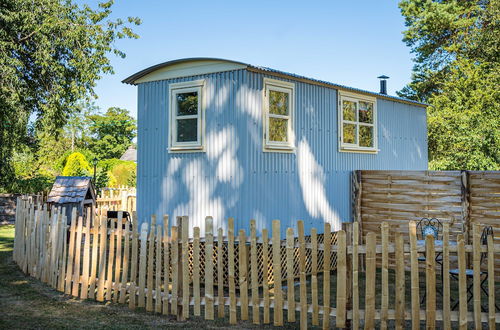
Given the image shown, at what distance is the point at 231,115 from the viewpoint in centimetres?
968

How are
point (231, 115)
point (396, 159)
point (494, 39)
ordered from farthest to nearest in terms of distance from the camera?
point (494, 39) < point (396, 159) < point (231, 115)

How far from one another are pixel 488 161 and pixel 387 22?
63.1 ft

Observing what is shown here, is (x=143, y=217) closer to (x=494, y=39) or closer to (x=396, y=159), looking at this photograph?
(x=396, y=159)

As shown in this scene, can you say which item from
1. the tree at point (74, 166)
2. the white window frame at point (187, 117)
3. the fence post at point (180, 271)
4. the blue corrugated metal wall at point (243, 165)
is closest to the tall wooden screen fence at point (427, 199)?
the blue corrugated metal wall at point (243, 165)

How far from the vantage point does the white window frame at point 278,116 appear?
985cm

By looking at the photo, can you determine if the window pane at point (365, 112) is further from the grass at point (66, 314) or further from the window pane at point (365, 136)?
the grass at point (66, 314)

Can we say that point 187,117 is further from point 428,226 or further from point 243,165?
point 428,226

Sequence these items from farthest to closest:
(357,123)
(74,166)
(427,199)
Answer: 1. (74,166)
2. (357,123)
3. (427,199)

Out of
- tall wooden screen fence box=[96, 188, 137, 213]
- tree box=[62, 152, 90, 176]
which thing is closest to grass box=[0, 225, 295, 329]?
tall wooden screen fence box=[96, 188, 137, 213]

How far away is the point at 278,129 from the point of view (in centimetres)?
1027

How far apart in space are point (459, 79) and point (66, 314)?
83.1ft

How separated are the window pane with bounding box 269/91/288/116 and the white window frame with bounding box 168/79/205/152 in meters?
1.42

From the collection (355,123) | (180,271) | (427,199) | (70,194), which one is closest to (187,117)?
(180,271)

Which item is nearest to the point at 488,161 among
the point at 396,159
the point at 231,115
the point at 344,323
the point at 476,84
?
the point at 476,84
